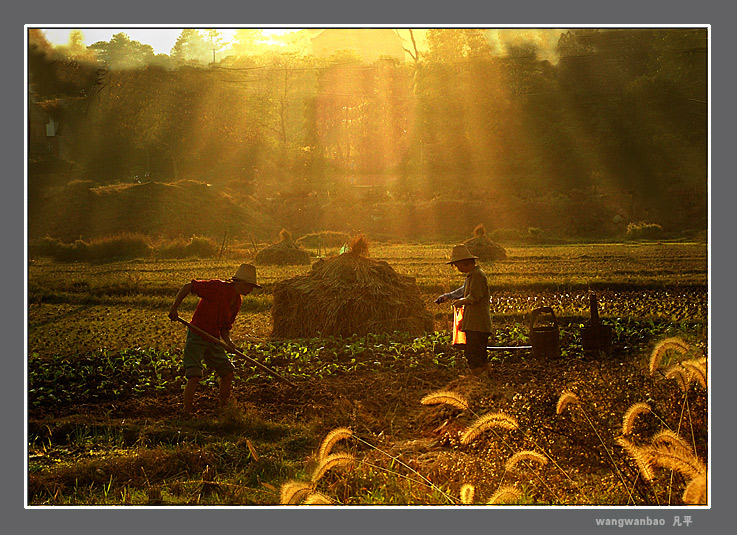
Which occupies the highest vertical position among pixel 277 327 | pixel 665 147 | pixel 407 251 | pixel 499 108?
pixel 499 108

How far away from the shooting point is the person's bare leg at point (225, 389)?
6.86 meters

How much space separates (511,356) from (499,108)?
6258mm

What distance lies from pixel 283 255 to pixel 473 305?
12.9 meters

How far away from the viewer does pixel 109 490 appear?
521cm

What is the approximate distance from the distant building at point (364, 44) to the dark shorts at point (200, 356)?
4.30m

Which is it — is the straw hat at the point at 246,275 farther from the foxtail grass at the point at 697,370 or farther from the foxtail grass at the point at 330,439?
the foxtail grass at the point at 697,370

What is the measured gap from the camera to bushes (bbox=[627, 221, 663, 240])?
45.0 ft

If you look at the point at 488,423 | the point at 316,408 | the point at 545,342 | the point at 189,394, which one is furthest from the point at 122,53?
the point at 488,423

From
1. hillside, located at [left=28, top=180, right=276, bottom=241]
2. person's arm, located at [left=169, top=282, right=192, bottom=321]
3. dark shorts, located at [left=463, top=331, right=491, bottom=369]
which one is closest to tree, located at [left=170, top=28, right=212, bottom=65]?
hillside, located at [left=28, top=180, right=276, bottom=241]

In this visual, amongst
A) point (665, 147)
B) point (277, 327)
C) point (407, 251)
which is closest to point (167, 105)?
point (277, 327)

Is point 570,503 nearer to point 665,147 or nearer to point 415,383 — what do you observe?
point 415,383

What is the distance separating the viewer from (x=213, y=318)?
6.61 metres

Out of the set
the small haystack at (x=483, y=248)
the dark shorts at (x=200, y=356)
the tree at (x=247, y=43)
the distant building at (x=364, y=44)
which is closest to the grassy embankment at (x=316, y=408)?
the dark shorts at (x=200, y=356)

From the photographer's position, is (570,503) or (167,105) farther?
(167,105)
